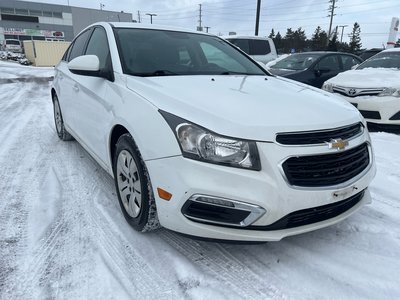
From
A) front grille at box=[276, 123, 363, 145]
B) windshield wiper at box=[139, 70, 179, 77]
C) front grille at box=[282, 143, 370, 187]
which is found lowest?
front grille at box=[282, 143, 370, 187]

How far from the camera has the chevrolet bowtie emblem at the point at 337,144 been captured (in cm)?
216

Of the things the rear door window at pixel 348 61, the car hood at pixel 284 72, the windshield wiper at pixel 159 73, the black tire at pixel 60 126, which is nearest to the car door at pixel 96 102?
the windshield wiper at pixel 159 73

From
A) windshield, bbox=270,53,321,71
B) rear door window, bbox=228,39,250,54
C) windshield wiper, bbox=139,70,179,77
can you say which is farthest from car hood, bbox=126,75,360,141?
rear door window, bbox=228,39,250,54

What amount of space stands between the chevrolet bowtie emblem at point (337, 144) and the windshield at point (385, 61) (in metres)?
5.66

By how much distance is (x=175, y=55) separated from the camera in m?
3.26

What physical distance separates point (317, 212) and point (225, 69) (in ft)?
5.86

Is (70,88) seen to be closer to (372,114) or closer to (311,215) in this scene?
(311,215)

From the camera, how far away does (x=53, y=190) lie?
11.4 ft

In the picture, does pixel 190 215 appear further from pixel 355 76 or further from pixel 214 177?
pixel 355 76

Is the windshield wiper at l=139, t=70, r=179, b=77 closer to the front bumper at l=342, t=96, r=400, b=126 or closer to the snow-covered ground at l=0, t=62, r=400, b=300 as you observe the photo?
the snow-covered ground at l=0, t=62, r=400, b=300

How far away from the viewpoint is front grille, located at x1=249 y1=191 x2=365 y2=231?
209 centimetres

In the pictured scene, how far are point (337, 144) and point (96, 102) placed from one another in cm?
212

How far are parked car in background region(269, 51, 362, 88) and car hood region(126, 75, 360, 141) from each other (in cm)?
530

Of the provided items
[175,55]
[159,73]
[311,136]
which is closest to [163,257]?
[311,136]
